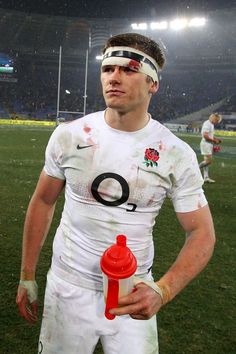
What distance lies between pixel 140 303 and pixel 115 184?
67 cm

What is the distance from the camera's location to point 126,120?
2.08m

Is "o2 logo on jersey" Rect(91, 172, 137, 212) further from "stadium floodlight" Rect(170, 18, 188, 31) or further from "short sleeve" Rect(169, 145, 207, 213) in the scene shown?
"stadium floodlight" Rect(170, 18, 188, 31)

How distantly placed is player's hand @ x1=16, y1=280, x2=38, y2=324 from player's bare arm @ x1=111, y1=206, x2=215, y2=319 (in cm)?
88

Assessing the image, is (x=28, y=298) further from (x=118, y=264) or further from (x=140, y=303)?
(x=118, y=264)

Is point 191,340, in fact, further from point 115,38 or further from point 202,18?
point 202,18

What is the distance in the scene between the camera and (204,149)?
41.0ft

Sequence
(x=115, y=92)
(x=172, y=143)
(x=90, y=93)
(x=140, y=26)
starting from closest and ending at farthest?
(x=115, y=92) < (x=172, y=143) < (x=140, y=26) < (x=90, y=93)

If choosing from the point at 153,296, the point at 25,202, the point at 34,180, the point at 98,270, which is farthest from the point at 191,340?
the point at 34,180

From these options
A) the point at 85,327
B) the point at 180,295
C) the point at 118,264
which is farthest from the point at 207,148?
the point at 118,264

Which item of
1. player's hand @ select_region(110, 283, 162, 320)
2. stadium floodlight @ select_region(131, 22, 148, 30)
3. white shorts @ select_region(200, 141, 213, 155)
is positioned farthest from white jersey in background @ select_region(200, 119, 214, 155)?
stadium floodlight @ select_region(131, 22, 148, 30)

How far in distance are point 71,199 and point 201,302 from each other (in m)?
2.71

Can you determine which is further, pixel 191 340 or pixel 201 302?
pixel 201 302

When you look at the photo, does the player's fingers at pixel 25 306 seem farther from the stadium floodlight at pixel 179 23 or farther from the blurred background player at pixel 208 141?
the stadium floodlight at pixel 179 23

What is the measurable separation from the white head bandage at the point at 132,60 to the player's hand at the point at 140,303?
106cm
